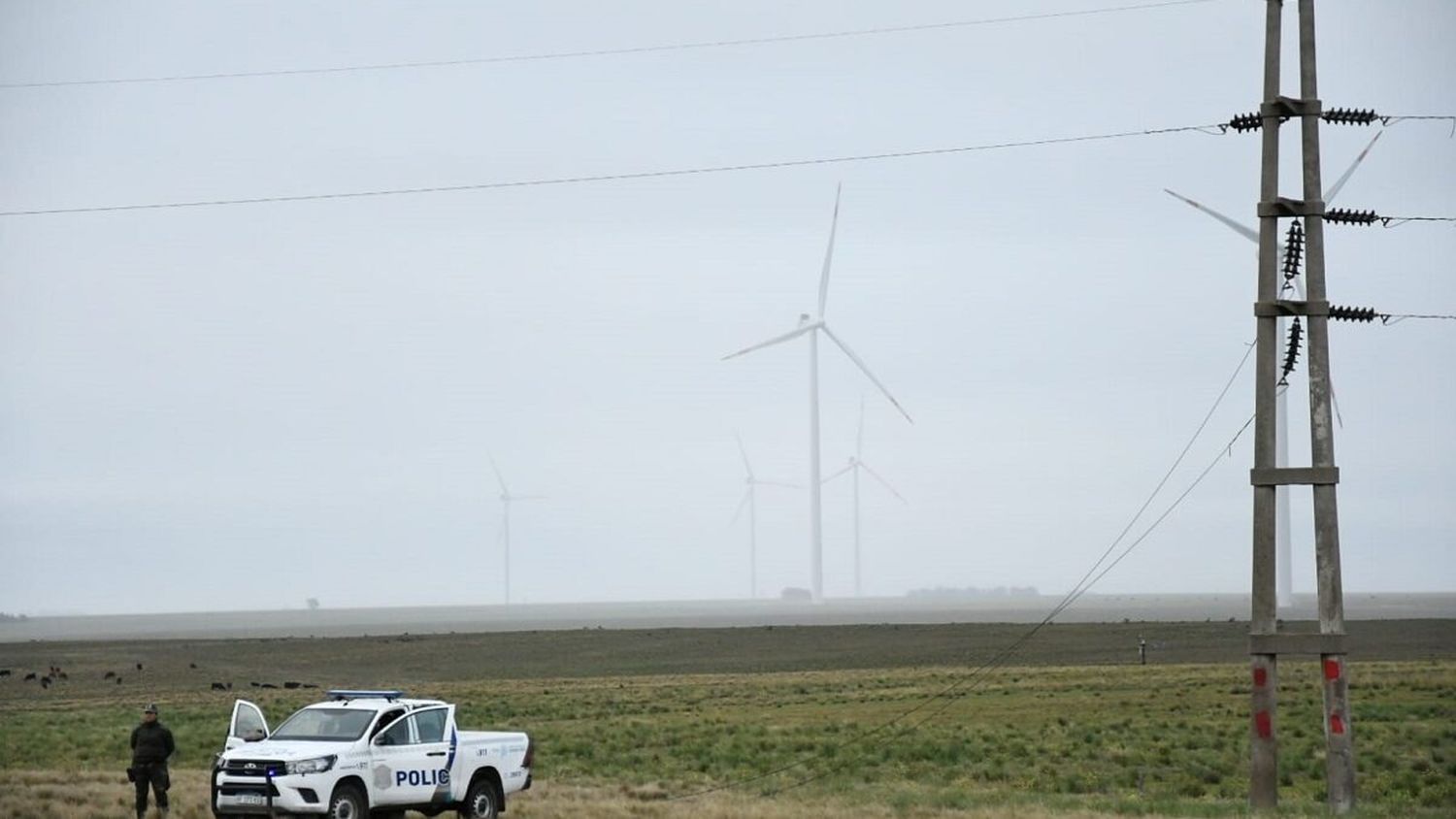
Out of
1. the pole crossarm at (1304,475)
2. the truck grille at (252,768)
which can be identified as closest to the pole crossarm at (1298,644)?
the pole crossarm at (1304,475)

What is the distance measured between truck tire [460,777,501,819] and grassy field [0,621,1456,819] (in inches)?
66.1

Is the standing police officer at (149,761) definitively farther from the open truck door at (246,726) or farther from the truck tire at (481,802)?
the truck tire at (481,802)

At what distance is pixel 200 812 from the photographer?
31188 millimetres

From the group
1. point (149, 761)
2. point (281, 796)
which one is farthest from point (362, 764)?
point (149, 761)

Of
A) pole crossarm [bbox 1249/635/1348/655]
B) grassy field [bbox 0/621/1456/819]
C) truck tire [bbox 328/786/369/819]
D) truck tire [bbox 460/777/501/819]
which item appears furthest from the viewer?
grassy field [bbox 0/621/1456/819]

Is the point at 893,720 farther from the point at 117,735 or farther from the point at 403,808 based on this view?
the point at 403,808

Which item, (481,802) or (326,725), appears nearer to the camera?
(326,725)

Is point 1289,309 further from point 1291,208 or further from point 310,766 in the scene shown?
point 310,766

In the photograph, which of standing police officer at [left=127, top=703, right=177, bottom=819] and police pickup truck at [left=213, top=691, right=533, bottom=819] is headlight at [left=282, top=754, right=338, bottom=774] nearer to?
police pickup truck at [left=213, top=691, right=533, bottom=819]

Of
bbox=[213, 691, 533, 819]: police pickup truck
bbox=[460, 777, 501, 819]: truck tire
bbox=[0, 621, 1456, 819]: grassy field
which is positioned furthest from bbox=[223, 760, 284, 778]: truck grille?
bbox=[0, 621, 1456, 819]: grassy field

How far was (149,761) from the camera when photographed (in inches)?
1195

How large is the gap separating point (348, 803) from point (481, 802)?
2.62 m

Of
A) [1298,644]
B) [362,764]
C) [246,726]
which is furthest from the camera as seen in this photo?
[1298,644]

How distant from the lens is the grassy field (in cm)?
3469
